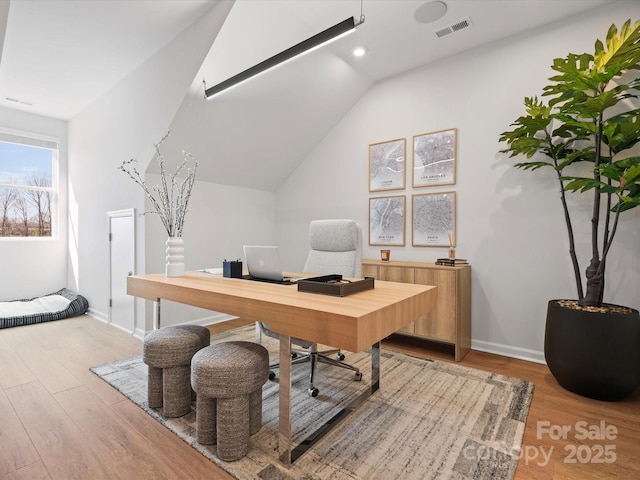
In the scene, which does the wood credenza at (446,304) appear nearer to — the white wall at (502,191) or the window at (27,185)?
Result: the white wall at (502,191)

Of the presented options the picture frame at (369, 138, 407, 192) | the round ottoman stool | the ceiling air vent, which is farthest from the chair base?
the ceiling air vent

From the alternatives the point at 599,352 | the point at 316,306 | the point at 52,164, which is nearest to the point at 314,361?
the point at 316,306

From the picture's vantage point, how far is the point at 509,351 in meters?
2.98

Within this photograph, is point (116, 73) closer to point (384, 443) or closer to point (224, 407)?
point (224, 407)

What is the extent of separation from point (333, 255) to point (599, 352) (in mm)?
1918

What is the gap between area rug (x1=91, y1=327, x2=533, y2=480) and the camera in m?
1.50

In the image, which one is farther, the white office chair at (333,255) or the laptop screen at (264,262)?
the white office chair at (333,255)

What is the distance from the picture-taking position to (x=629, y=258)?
2512mm

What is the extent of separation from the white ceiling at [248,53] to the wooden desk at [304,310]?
Result: 6.70 feet

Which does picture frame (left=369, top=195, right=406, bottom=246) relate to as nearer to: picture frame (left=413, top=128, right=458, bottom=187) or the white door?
picture frame (left=413, top=128, right=458, bottom=187)

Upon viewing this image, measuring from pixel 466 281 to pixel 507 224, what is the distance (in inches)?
26.1

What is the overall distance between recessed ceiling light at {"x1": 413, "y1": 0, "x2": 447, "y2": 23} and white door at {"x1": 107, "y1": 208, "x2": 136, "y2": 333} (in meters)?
3.36

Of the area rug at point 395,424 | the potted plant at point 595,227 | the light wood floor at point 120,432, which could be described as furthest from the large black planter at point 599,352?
the area rug at point 395,424

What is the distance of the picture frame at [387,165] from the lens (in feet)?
11.9
